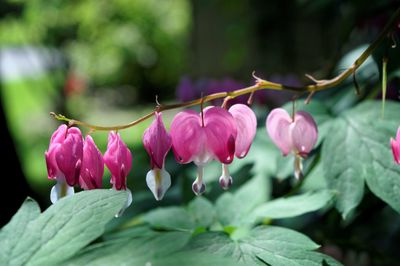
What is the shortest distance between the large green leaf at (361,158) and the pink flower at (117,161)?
15.5 inches

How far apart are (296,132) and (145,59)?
39.2ft

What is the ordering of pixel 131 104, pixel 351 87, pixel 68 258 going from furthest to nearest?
pixel 131 104 → pixel 351 87 → pixel 68 258

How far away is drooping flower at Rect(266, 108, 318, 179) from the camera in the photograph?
101cm

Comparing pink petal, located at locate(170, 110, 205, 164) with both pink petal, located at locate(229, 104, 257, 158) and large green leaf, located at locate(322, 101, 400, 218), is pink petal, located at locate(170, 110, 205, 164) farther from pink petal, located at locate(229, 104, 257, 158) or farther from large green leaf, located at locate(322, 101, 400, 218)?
large green leaf, located at locate(322, 101, 400, 218)

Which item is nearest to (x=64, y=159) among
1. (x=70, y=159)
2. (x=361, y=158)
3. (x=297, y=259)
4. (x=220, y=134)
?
(x=70, y=159)

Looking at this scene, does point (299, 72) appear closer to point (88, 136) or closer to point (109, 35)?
point (88, 136)

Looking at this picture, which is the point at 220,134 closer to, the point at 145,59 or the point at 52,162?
the point at 52,162

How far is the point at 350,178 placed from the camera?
1065mm

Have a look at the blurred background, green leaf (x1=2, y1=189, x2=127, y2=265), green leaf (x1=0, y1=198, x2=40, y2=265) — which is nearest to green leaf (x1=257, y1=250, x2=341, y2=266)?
green leaf (x1=2, y1=189, x2=127, y2=265)

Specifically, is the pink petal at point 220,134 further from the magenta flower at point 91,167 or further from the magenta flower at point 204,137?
the magenta flower at point 91,167

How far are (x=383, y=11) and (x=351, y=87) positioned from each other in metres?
0.31

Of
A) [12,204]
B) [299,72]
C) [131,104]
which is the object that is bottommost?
[131,104]

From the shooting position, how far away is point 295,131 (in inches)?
40.1

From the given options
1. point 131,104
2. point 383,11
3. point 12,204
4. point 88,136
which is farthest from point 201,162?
point 131,104
